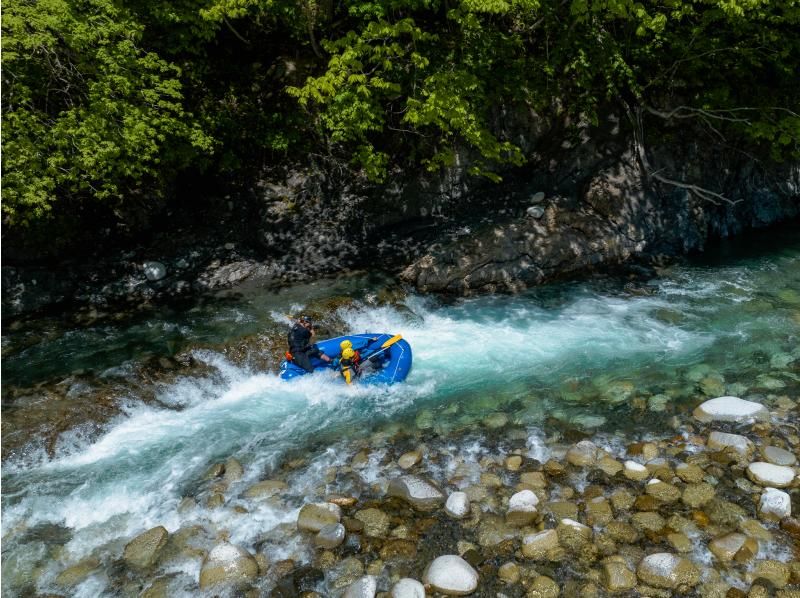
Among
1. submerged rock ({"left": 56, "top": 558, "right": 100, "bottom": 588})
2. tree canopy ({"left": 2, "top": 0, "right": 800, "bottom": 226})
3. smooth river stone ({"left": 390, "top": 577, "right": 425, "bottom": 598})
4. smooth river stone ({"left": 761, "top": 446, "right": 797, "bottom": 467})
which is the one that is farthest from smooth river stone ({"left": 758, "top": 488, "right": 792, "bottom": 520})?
tree canopy ({"left": 2, "top": 0, "right": 800, "bottom": 226})

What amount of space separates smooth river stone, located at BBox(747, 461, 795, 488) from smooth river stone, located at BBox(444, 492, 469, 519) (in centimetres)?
289

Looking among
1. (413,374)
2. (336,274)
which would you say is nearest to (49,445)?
(413,374)

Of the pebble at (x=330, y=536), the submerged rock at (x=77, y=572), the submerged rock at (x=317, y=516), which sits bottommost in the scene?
the submerged rock at (x=77, y=572)

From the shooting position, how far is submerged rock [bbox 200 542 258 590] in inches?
185

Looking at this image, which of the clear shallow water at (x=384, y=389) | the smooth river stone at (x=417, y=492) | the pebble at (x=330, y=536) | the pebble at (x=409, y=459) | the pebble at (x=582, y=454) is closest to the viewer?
the pebble at (x=330, y=536)

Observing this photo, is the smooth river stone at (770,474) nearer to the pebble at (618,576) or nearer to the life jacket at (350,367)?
the pebble at (618,576)

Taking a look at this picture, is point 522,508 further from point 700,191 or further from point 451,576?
point 700,191

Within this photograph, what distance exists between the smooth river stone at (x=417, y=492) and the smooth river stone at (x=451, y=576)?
0.75 meters

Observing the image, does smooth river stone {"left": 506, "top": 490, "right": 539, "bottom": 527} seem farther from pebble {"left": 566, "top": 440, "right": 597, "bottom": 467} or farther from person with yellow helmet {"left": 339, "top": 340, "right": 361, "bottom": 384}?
person with yellow helmet {"left": 339, "top": 340, "right": 361, "bottom": 384}

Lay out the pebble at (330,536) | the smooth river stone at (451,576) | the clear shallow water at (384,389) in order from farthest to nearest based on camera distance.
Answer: the clear shallow water at (384,389) < the pebble at (330,536) < the smooth river stone at (451,576)

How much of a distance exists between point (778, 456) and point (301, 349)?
607 centimetres

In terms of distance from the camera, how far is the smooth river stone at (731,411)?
6.26 metres

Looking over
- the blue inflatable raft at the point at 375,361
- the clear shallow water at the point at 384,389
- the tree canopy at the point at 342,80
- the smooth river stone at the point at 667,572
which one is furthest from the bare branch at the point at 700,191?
the smooth river stone at the point at 667,572

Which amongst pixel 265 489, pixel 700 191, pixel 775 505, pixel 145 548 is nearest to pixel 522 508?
pixel 775 505
